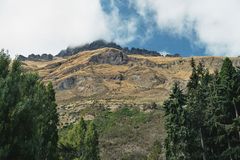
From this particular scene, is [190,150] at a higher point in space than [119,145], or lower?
higher

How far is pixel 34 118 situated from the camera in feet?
82.6

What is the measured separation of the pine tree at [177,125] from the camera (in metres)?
56.1

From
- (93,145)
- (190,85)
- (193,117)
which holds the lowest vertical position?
(93,145)

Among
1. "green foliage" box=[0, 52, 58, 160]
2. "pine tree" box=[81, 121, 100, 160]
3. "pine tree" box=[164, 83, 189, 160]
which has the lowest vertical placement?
"pine tree" box=[81, 121, 100, 160]

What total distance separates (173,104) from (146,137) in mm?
101433

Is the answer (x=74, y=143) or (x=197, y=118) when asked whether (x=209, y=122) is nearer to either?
(x=197, y=118)

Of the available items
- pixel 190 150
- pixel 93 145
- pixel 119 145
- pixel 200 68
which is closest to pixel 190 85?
pixel 200 68

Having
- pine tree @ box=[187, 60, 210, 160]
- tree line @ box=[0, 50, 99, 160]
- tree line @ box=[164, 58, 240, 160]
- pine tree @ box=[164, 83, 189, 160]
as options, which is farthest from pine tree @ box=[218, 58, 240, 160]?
tree line @ box=[0, 50, 99, 160]

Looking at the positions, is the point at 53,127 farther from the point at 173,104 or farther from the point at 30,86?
the point at 30,86

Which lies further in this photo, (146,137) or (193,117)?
(146,137)

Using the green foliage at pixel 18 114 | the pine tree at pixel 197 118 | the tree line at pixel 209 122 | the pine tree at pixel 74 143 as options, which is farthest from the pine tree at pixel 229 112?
the green foliage at pixel 18 114

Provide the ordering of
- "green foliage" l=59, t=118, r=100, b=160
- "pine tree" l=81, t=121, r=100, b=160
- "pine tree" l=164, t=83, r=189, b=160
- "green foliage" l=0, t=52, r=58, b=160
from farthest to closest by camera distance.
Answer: "pine tree" l=81, t=121, r=100, b=160
"green foliage" l=59, t=118, r=100, b=160
"pine tree" l=164, t=83, r=189, b=160
"green foliage" l=0, t=52, r=58, b=160

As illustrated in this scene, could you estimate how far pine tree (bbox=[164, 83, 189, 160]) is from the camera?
184 feet

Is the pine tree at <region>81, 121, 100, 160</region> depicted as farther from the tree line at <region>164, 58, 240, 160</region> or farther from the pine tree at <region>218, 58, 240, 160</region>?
the pine tree at <region>218, 58, 240, 160</region>
